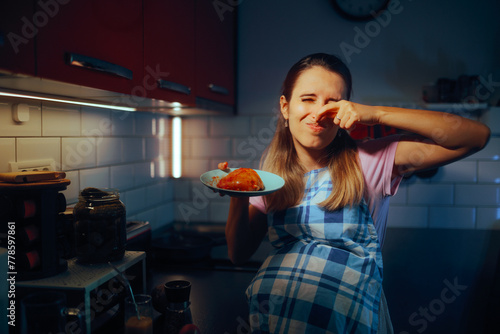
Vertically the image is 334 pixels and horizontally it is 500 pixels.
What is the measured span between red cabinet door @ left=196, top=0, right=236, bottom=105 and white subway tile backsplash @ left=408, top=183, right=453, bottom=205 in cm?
106

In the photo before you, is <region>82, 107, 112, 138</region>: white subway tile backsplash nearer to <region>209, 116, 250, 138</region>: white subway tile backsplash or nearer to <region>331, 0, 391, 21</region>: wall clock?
<region>209, 116, 250, 138</region>: white subway tile backsplash

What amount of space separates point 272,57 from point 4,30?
63.6 inches

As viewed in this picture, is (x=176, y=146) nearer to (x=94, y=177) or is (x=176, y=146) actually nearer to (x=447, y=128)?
(x=94, y=177)

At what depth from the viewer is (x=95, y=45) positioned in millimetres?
910

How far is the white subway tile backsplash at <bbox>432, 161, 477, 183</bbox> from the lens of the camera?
198 cm

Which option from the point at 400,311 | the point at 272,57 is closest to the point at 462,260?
the point at 400,311

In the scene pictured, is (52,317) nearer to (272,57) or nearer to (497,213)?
Answer: (272,57)

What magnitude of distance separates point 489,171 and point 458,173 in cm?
15

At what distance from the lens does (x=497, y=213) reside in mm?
1984

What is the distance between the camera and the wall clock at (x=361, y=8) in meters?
2.01

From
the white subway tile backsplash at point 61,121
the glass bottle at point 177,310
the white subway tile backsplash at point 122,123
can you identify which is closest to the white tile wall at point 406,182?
the white subway tile backsplash at point 122,123

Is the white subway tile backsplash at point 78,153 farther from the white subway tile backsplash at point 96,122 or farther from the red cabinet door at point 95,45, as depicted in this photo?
the red cabinet door at point 95,45

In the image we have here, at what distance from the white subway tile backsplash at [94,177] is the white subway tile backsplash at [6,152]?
344 mm

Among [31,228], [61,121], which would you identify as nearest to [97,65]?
[31,228]
